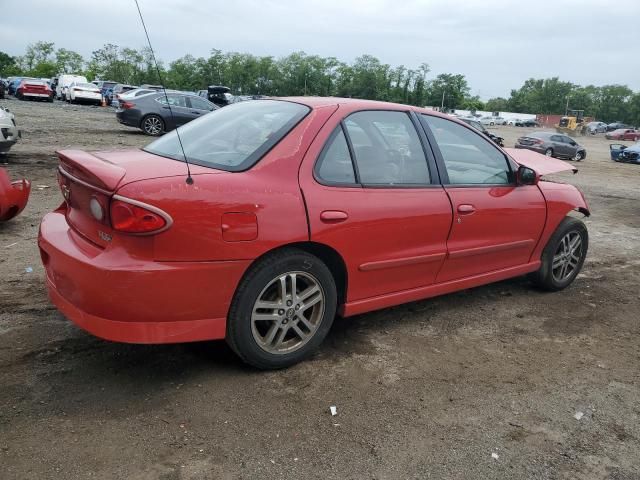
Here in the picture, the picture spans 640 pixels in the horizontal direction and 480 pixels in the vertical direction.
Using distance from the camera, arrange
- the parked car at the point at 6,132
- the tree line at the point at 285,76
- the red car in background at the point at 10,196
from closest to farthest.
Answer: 1. the red car in background at the point at 10,196
2. the parked car at the point at 6,132
3. the tree line at the point at 285,76

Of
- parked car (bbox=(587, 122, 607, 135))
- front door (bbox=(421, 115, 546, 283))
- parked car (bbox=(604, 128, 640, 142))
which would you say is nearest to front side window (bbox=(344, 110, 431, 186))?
front door (bbox=(421, 115, 546, 283))

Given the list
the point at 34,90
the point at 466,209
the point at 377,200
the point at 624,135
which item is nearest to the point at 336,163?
the point at 377,200

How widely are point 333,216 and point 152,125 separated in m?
15.9

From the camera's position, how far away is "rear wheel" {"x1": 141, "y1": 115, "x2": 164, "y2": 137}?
1756 cm

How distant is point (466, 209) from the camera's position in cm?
392

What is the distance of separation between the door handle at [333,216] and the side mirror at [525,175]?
6.01 ft

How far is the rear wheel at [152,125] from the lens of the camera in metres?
17.6

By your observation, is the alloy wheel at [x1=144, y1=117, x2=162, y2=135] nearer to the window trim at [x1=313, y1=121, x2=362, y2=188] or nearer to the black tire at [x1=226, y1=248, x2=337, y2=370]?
the window trim at [x1=313, y1=121, x2=362, y2=188]

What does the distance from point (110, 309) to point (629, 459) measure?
102 inches

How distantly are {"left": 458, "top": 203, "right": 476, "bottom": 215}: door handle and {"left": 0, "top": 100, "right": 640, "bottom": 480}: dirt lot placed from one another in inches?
33.8

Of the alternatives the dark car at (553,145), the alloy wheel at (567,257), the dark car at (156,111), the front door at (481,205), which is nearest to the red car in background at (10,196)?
the front door at (481,205)

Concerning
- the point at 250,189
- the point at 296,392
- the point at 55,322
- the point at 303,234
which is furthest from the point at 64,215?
the point at 296,392

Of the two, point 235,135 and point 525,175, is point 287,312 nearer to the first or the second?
point 235,135

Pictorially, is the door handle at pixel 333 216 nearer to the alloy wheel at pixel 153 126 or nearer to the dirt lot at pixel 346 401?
the dirt lot at pixel 346 401
